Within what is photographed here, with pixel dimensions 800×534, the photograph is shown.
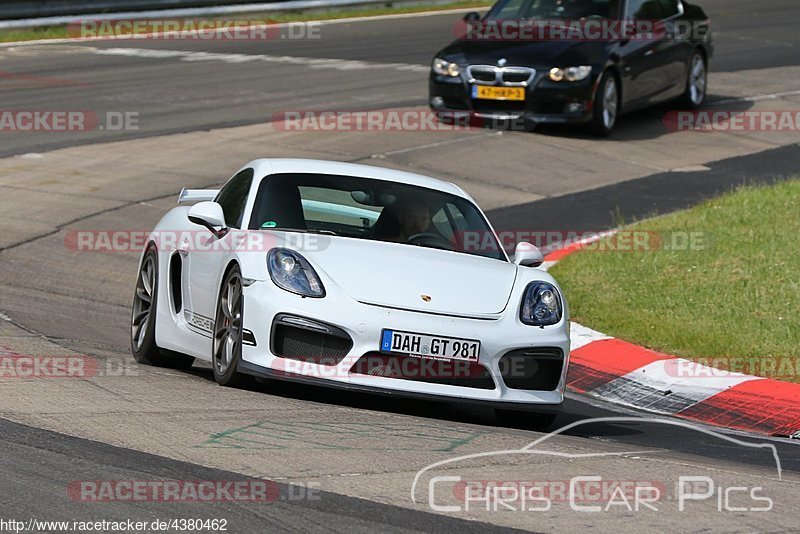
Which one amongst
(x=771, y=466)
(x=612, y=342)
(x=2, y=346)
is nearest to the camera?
(x=771, y=466)

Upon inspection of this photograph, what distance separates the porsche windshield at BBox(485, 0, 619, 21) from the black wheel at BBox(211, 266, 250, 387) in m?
12.0

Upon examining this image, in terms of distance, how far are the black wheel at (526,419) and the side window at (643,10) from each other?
1214cm

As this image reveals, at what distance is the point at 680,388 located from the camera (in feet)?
29.5

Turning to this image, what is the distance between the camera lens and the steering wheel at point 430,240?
332 inches

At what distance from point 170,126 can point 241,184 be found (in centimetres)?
971

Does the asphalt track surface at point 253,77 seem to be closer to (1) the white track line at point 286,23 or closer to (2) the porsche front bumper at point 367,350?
(1) the white track line at point 286,23

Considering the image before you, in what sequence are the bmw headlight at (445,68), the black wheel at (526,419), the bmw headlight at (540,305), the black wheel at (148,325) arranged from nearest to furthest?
1. the bmw headlight at (540,305)
2. the black wheel at (526,419)
3. the black wheel at (148,325)
4. the bmw headlight at (445,68)

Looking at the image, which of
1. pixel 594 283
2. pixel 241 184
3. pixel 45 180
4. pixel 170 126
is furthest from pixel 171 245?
pixel 170 126

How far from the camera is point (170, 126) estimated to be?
18391 mm

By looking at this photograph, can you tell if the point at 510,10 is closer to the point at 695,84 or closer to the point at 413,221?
the point at 695,84

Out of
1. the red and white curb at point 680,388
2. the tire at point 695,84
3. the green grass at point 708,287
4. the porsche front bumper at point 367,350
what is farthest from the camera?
the tire at point 695,84

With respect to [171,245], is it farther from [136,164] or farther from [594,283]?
[136,164]

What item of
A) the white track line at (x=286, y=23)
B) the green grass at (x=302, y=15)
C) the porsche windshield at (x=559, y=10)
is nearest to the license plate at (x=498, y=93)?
the porsche windshield at (x=559, y=10)

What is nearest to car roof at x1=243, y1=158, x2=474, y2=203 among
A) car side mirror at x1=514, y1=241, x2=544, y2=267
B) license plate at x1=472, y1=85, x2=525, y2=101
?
car side mirror at x1=514, y1=241, x2=544, y2=267
